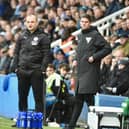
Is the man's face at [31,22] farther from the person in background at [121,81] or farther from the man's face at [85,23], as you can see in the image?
the person in background at [121,81]

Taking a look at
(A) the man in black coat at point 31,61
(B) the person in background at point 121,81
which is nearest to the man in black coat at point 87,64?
(A) the man in black coat at point 31,61

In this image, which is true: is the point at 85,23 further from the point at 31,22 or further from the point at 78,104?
the point at 78,104

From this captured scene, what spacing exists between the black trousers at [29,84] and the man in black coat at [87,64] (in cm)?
78

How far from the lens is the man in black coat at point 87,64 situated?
13.5 metres

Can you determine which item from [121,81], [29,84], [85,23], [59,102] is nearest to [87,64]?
[85,23]

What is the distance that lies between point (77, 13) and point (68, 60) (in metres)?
2.36

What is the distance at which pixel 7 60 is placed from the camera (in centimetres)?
2136

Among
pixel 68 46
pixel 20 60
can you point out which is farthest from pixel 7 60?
pixel 20 60

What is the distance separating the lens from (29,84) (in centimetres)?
1406

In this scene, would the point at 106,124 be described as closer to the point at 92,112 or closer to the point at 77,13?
the point at 92,112

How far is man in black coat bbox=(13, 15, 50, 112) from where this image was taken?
1395 centimetres

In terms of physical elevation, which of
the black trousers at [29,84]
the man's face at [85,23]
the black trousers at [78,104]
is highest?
the man's face at [85,23]

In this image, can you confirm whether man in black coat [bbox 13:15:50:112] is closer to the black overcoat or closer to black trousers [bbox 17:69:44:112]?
black trousers [bbox 17:69:44:112]

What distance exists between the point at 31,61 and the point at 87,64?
1108 mm
